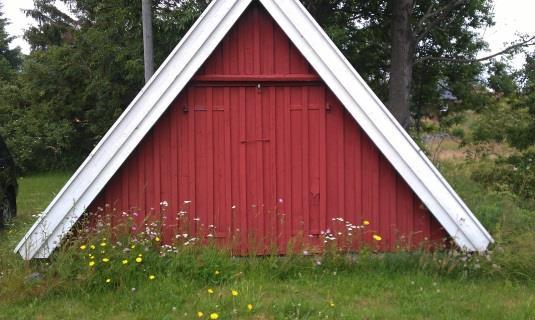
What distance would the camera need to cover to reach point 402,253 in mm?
6293

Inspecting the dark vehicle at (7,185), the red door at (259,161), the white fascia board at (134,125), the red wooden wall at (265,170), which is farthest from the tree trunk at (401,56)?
the white fascia board at (134,125)

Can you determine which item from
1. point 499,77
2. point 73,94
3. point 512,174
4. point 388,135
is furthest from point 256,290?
point 73,94

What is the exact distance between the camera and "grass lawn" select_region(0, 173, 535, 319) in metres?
5.11

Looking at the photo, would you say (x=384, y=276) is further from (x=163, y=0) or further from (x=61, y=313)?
(x=163, y=0)

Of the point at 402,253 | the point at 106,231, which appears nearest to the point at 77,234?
the point at 106,231

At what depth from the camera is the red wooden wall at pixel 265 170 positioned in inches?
261

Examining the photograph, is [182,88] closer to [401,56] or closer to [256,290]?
[256,290]

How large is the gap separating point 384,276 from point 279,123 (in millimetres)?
2146

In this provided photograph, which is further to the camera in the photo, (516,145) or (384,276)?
(516,145)

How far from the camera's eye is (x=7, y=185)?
9711mm

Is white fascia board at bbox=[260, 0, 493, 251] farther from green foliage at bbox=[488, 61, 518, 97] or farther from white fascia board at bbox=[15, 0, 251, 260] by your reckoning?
green foliage at bbox=[488, 61, 518, 97]

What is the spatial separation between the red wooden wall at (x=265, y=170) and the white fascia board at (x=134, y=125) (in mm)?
493

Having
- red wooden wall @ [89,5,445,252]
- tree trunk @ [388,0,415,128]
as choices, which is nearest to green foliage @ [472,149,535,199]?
tree trunk @ [388,0,415,128]

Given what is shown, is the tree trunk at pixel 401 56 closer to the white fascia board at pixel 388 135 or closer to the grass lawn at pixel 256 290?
the white fascia board at pixel 388 135
